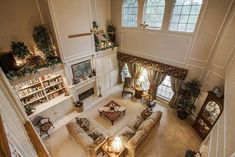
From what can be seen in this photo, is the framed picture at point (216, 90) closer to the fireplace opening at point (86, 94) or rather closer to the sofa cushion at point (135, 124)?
the sofa cushion at point (135, 124)

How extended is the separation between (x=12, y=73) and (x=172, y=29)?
649 cm

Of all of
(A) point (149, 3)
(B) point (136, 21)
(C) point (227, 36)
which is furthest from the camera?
(B) point (136, 21)

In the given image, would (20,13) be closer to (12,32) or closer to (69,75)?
(12,32)

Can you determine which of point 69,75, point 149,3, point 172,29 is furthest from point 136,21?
point 69,75

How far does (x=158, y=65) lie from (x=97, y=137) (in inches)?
174

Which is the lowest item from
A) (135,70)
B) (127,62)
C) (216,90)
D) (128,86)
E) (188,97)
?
(128,86)

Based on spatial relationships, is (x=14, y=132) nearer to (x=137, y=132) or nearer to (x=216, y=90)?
(x=137, y=132)

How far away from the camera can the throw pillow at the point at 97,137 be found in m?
4.46

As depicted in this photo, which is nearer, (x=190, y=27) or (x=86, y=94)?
(x=190, y=27)

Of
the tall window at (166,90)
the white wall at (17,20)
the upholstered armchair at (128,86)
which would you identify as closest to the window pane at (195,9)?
the tall window at (166,90)

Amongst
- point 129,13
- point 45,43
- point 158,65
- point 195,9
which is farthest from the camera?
point 129,13

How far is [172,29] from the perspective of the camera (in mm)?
5773

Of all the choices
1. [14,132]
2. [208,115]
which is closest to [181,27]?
[208,115]

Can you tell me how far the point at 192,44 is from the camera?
5395 mm
